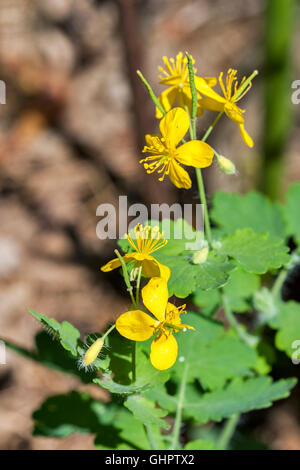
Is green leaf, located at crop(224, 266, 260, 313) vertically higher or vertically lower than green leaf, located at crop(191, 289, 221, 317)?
higher

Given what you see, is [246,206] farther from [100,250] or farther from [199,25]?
[199,25]

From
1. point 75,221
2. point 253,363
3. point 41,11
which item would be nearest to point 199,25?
point 41,11

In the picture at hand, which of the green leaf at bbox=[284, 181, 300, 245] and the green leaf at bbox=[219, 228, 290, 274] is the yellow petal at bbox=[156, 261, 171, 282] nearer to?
the green leaf at bbox=[219, 228, 290, 274]

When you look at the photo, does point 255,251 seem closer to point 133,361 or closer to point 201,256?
point 201,256

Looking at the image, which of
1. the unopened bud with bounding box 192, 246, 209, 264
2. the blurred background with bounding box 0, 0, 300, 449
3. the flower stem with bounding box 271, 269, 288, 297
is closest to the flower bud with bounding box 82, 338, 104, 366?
the unopened bud with bounding box 192, 246, 209, 264

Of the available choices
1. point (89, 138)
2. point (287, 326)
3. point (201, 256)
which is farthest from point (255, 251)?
point (89, 138)

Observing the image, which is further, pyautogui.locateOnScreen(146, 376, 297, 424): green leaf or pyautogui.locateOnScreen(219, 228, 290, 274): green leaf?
pyautogui.locateOnScreen(146, 376, 297, 424): green leaf
